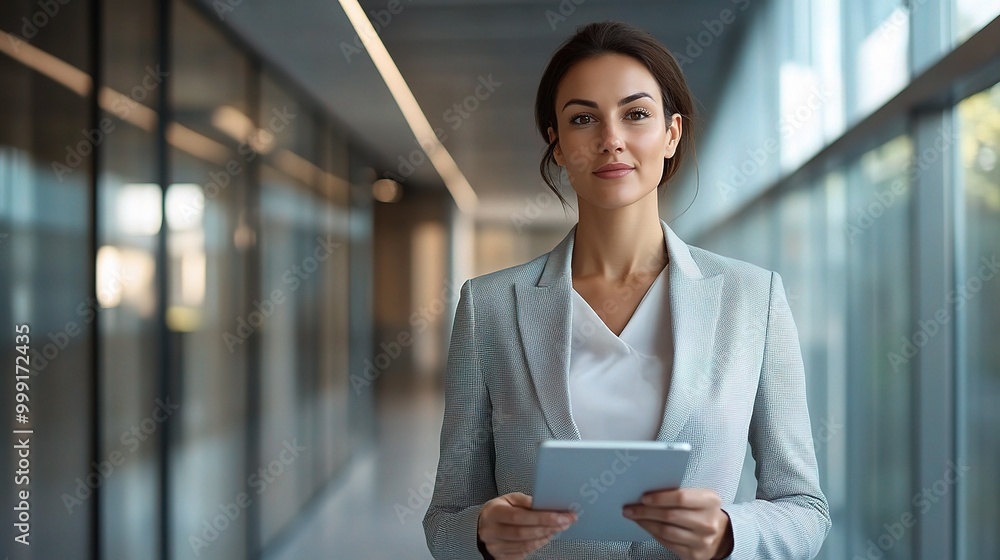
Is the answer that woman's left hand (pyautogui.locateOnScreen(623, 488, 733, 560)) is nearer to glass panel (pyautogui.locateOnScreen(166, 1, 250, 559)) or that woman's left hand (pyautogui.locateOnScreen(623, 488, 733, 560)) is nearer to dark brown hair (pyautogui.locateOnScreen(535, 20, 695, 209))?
dark brown hair (pyautogui.locateOnScreen(535, 20, 695, 209))

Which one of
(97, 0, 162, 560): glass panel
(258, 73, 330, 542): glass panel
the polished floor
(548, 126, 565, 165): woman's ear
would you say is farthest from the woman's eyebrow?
(258, 73, 330, 542): glass panel

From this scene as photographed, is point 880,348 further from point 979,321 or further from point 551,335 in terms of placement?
point 551,335

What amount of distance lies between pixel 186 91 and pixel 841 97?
3399 millimetres

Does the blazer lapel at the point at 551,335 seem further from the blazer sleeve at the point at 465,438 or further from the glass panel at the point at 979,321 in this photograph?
the glass panel at the point at 979,321

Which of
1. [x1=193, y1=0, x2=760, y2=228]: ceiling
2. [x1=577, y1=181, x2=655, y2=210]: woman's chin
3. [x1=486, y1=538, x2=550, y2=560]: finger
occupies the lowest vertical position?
[x1=486, y1=538, x2=550, y2=560]: finger

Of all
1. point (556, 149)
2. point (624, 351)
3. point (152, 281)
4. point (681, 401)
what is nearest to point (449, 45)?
point (152, 281)

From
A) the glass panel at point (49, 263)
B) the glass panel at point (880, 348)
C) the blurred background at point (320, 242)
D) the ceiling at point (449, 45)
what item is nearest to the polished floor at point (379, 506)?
the blurred background at point (320, 242)

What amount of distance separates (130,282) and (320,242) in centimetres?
356

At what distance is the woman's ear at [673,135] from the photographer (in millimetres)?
1630

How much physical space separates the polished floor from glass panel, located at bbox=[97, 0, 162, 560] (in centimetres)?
141

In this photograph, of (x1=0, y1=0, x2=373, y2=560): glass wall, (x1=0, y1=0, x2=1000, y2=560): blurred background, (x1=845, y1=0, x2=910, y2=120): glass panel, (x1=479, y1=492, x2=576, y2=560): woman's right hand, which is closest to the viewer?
(x1=479, y1=492, x2=576, y2=560): woman's right hand

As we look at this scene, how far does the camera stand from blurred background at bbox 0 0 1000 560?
284 centimetres

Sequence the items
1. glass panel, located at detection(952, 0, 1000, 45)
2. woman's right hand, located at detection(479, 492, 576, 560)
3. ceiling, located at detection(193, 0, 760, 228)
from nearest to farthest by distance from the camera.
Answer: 1. woman's right hand, located at detection(479, 492, 576, 560)
2. glass panel, located at detection(952, 0, 1000, 45)
3. ceiling, located at detection(193, 0, 760, 228)

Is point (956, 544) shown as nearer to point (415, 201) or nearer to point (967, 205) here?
point (967, 205)
